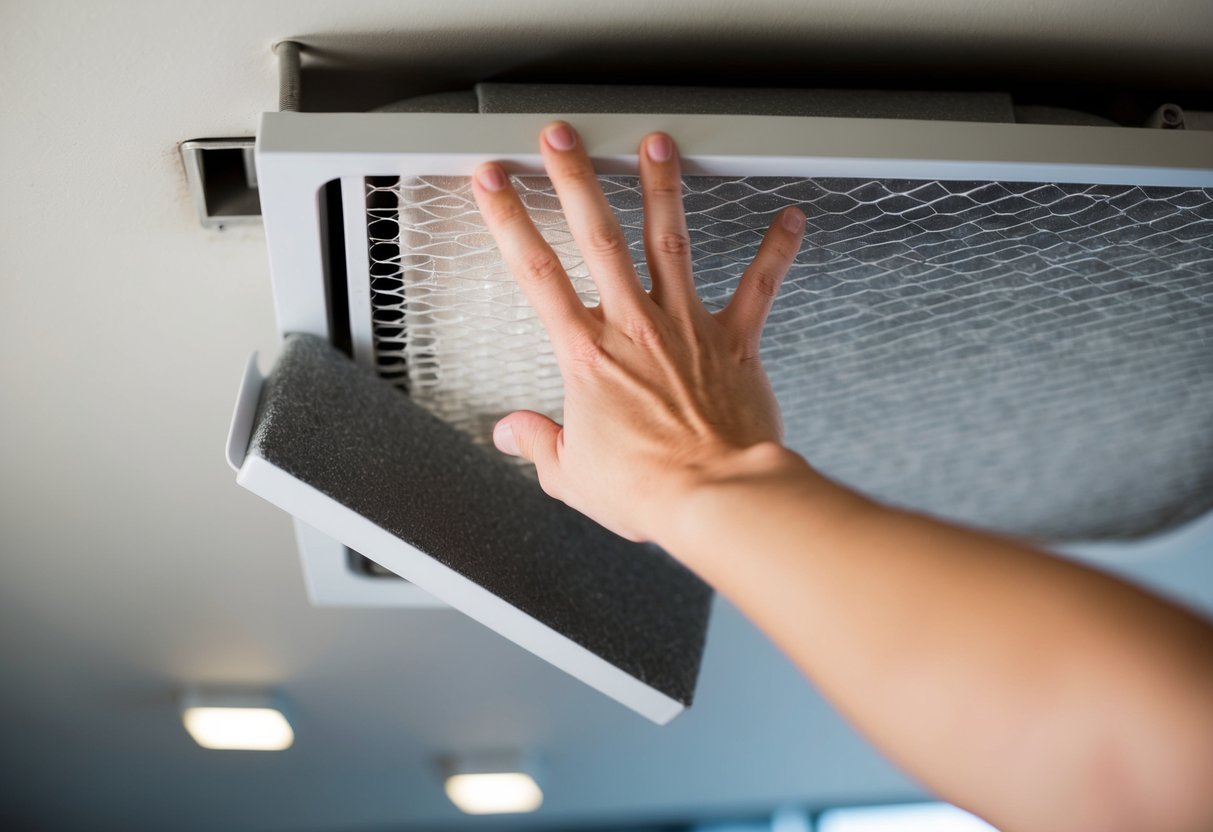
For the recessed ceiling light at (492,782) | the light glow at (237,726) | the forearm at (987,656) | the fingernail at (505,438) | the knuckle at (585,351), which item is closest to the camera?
the forearm at (987,656)

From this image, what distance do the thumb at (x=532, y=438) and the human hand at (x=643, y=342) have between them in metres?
0.03

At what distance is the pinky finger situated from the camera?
67 centimetres

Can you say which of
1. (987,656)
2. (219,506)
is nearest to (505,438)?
(987,656)

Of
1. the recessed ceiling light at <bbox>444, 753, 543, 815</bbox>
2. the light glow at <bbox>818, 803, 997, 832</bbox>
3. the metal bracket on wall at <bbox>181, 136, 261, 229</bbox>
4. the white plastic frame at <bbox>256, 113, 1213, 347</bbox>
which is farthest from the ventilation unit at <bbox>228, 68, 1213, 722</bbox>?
the light glow at <bbox>818, 803, 997, 832</bbox>

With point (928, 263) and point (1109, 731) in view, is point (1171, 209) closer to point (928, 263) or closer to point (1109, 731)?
point (928, 263)

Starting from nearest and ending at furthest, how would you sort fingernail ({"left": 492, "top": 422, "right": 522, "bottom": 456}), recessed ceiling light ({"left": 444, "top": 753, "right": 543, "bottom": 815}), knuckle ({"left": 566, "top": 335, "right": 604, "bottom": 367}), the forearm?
the forearm
knuckle ({"left": 566, "top": 335, "right": 604, "bottom": 367})
fingernail ({"left": 492, "top": 422, "right": 522, "bottom": 456})
recessed ceiling light ({"left": 444, "top": 753, "right": 543, "bottom": 815})

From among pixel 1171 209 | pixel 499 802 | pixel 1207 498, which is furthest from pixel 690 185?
pixel 499 802

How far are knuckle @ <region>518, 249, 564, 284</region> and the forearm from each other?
0.19m

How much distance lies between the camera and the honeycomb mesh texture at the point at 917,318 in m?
0.70

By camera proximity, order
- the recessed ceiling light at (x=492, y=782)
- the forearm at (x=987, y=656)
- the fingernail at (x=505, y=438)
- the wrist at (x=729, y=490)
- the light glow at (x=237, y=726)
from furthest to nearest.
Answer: the recessed ceiling light at (x=492, y=782) < the light glow at (x=237, y=726) < the fingernail at (x=505, y=438) < the wrist at (x=729, y=490) < the forearm at (x=987, y=656)

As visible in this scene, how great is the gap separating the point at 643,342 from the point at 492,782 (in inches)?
51.9

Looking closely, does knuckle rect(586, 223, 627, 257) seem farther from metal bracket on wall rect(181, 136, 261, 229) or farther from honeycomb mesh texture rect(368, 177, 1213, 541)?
metal bracket on wall rect(181, 136, 261, 229)

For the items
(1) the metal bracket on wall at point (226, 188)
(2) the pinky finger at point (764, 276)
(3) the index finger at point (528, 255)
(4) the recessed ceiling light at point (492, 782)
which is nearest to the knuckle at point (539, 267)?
(3) the index finger at point (528, 255)

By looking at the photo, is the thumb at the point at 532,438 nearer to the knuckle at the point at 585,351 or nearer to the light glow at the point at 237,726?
the knuckle at the point at 585,351
